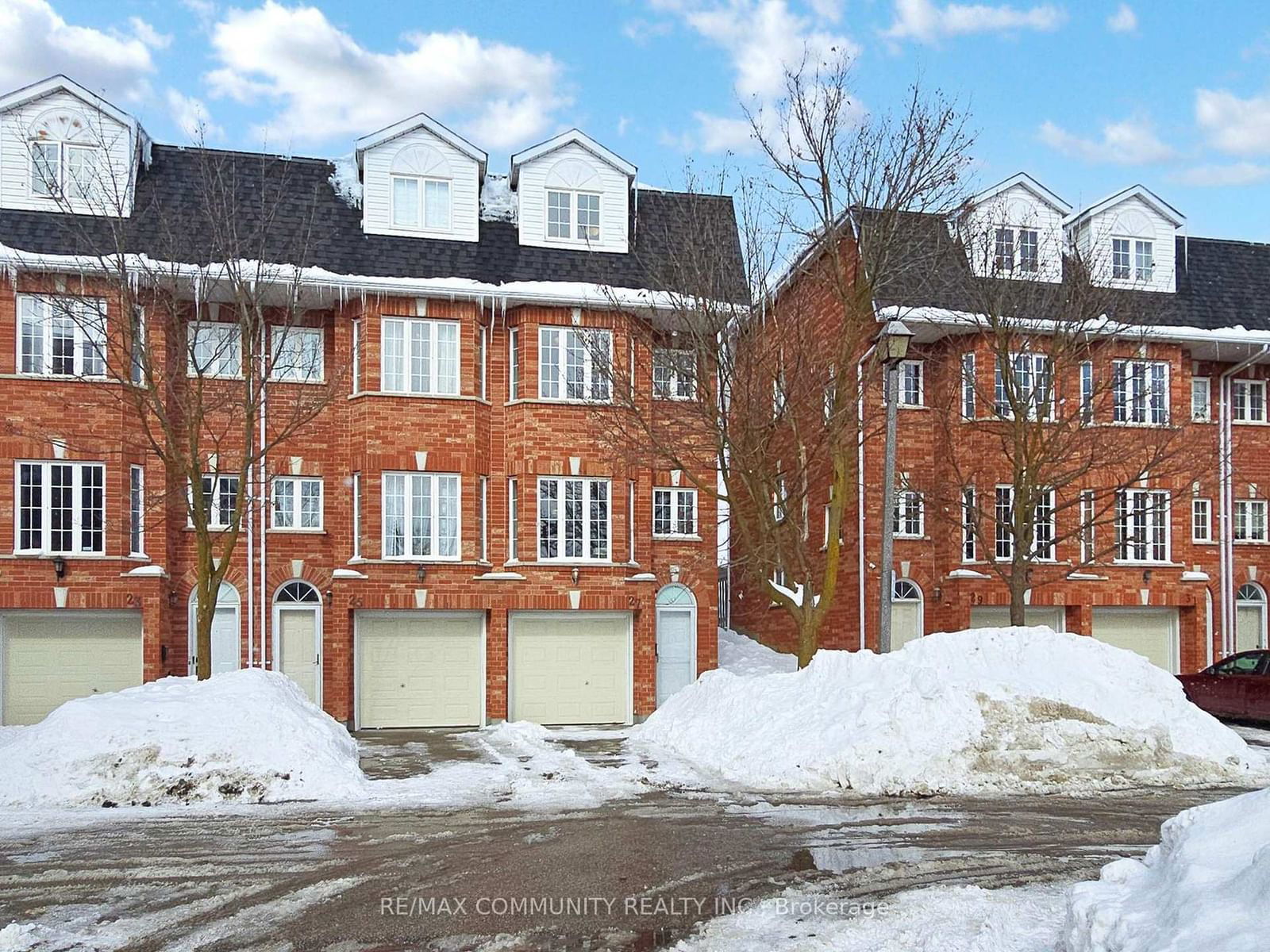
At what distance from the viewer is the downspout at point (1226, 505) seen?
26.8 m

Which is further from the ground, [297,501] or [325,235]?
[325,235]

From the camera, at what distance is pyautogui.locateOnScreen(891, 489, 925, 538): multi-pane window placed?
2533 cm

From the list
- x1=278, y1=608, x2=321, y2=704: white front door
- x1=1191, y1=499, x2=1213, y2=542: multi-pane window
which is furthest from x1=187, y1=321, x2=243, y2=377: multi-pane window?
x1=1191, y1=499, x2=1213, y2=542: multi-pane window

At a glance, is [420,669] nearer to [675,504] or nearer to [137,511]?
[137,511]

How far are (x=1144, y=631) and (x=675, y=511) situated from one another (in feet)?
35.4

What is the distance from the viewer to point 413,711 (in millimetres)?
23031

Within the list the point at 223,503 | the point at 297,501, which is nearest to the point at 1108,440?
the point at 297,501

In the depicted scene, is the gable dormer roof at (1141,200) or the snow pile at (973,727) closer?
the snow pile at (973,727)

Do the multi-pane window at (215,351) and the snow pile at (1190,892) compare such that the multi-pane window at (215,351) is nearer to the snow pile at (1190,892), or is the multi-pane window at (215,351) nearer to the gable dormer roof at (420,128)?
the gable dormer roof at (420,128)

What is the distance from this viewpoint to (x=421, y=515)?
22.9 metres

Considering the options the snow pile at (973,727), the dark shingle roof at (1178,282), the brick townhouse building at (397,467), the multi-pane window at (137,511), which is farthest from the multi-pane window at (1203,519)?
the multi-pane window at (137,511)

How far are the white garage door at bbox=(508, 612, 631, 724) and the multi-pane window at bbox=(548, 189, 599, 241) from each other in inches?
303

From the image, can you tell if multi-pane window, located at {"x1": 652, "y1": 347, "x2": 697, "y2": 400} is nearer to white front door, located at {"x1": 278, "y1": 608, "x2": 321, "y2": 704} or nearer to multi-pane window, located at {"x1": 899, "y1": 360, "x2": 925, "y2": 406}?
multi-pane window, located at {"x1": 899, "y1": 360, "x2": 925, "y2": 406}

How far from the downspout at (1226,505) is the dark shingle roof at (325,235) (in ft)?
40.8
